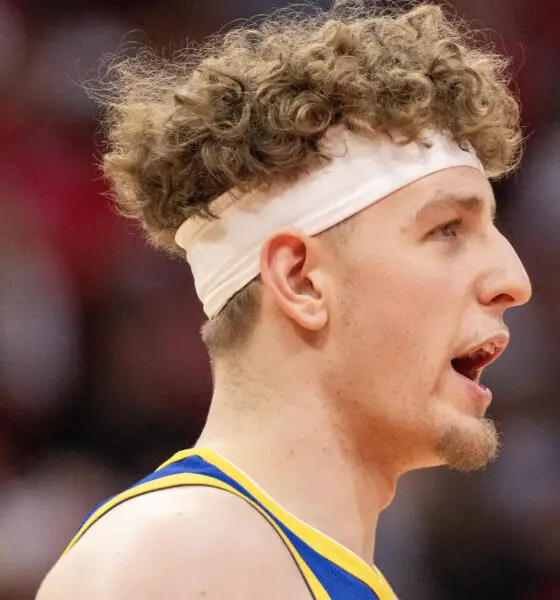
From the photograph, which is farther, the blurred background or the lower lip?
the blurred background

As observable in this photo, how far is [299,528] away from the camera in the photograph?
71.0 inches

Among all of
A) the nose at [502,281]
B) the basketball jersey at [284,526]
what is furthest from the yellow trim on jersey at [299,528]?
the nose at [502,281]

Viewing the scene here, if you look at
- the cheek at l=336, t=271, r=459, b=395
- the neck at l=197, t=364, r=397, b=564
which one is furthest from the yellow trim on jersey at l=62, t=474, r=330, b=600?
the cheek at l=336, t=271, r=459, b=395

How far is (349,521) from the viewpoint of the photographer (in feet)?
6.25

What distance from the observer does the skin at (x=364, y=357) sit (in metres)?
1.88

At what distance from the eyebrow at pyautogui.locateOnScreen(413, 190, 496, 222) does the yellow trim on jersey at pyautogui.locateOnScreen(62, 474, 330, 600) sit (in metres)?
0.59

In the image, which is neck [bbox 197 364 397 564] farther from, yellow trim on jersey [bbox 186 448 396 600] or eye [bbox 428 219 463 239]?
eye [bbox 428 219 463 239]

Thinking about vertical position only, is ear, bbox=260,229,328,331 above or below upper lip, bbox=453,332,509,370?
above

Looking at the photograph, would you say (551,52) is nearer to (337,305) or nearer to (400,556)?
(400,556)

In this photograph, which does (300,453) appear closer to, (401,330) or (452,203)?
(401,330)

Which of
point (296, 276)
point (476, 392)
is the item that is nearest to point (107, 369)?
point (296, 276)

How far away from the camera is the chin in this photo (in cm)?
190

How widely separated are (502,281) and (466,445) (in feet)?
1.01

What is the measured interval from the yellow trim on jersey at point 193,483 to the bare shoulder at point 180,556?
0.02m
